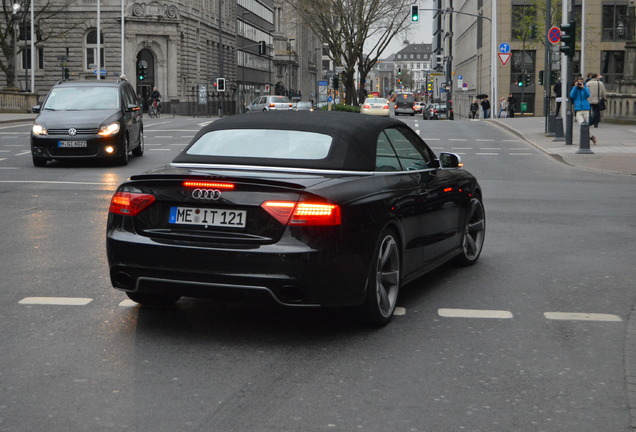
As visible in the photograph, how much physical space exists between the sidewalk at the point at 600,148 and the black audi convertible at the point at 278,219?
568 inches

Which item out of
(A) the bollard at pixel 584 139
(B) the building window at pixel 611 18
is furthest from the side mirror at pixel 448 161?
(B) the building window at pixel 611 18

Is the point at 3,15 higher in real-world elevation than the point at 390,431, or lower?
higher

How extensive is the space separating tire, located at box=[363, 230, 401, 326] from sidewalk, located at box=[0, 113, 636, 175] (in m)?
14.5

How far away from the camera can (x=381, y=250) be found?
21.9 feet

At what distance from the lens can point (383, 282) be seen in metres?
6.80

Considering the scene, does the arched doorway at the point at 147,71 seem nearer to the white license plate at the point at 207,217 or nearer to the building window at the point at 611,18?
the building window at the point at 611,18

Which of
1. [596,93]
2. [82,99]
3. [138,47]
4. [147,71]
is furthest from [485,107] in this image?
[82,99]

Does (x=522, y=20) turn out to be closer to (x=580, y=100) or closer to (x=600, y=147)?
(x=600, y=147)

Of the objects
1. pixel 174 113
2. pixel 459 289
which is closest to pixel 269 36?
pixel 174 113

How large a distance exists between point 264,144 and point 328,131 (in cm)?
44

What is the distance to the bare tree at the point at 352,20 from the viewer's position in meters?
62.2

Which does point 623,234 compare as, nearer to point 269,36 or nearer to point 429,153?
point 429,153

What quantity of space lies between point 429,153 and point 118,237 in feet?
9.00

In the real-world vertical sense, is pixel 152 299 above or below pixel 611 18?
below
